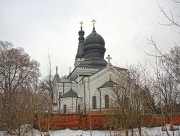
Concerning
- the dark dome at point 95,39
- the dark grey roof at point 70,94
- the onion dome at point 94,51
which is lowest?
the dark grey roof at point 70,94

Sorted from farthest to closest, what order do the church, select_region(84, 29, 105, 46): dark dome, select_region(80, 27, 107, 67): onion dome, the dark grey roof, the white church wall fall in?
select_region(84, 29, 105, 46): dark dome → select_region(80, 27, 107, 67): onion dome → the dark grey roof → the white church wall → the church

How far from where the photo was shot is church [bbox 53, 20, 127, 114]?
3928cm

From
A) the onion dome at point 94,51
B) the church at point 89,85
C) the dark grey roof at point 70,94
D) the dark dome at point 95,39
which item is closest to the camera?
the church at point 89,85

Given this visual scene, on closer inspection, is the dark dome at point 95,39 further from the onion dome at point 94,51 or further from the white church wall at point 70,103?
the white church wall at point 70,103

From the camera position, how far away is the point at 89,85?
40688 mm

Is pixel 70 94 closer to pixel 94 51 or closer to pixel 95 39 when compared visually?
pixel 94 51

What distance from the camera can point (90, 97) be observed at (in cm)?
4025

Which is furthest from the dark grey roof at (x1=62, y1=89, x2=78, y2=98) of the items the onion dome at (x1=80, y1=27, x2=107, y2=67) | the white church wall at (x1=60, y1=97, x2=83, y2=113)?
the onion dome at (x1=80, y1=27, x2=107, y2=67)

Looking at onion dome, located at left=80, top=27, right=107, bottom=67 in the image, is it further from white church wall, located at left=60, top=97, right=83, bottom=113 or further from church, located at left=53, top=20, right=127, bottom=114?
white church wall, located at left=60, top=97, right=83, bottom=113

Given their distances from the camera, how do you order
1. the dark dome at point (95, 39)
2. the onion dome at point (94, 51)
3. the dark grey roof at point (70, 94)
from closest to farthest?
the dark grey roof at point (70, 94), the onion dome at point (94, 51), the dark dome at point (95, 39)

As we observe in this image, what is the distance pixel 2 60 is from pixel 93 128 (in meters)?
19.1

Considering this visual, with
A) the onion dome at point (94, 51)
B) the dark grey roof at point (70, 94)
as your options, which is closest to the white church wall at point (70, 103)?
the dark grey roof at point (70, 94)

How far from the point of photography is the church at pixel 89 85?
3928cm

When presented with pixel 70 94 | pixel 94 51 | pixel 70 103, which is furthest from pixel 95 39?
pixel 70 103
